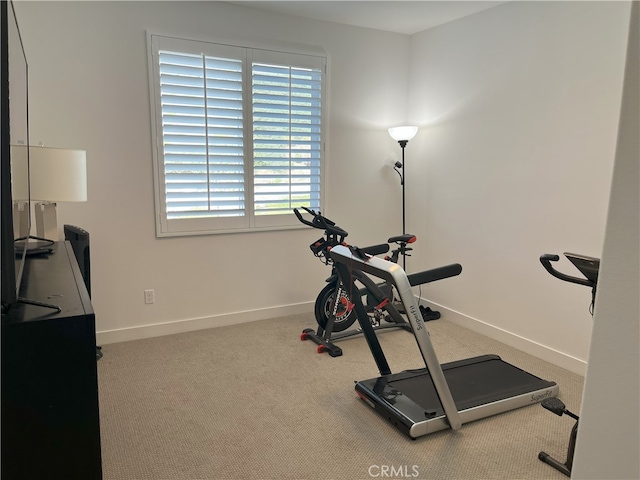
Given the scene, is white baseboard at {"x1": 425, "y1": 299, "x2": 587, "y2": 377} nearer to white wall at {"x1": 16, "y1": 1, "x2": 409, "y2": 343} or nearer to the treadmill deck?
the treadmill deck

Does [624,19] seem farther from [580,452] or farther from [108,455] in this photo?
[108,455]

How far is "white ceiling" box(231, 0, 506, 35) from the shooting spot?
355cm

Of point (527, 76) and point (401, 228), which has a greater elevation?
point (527, 76)

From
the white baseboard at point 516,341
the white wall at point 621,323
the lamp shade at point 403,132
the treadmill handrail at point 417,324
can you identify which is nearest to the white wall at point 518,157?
the white baseboard at point 516,341

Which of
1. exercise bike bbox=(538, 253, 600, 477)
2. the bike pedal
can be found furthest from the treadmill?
the bike pedal

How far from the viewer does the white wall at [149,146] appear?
3180 millimetres

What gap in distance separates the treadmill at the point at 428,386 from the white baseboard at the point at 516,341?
1.55 feet

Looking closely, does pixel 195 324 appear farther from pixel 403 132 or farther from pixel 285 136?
pixel 403 132

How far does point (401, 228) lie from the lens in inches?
184

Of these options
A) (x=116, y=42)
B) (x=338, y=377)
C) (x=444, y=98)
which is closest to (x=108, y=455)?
(x=338, y=377)

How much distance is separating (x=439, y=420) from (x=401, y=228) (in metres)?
2.55

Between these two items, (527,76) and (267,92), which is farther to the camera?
(267,92)

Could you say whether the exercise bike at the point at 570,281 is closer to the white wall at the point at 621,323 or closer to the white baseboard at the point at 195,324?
the white wall at the point at 621,323

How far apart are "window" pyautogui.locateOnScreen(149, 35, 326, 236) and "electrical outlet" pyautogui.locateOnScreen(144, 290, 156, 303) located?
1.57 feet
